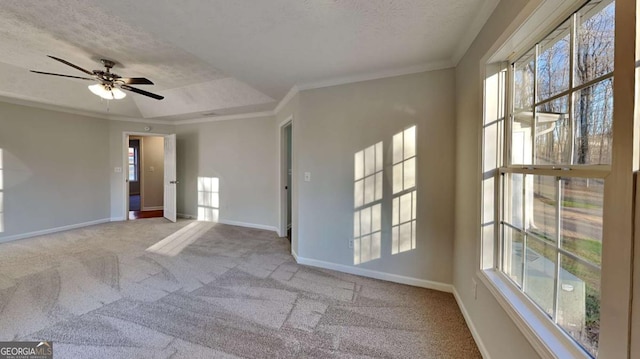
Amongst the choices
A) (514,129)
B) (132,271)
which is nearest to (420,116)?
(514,129)

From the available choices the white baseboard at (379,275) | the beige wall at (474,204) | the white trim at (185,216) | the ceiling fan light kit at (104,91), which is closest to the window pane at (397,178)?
the beige wall at (474,204)

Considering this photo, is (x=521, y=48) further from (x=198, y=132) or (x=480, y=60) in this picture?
(x=198, y=132)

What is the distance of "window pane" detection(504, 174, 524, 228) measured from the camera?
5.27 feet

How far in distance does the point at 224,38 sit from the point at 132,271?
2.87 meters

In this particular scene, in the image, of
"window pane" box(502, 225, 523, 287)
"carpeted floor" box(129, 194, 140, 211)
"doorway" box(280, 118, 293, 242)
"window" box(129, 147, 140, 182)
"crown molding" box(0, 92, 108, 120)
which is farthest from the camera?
"window" box(129, 147, 140, 182)

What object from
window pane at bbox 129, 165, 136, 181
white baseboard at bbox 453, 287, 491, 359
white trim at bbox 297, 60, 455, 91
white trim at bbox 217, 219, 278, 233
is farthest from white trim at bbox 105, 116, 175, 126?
white baseboard at bbox 453, 287, 491, 359

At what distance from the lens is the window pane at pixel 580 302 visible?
0.98 metres

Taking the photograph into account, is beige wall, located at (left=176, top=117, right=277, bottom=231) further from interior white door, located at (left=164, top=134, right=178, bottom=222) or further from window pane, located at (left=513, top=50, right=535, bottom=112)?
window pane, located at (left=513, top=50, right=535, bottom=112)

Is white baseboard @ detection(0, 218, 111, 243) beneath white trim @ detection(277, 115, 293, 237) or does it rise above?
beneath

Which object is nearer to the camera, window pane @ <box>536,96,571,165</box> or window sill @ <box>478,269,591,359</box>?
window sill @ <box>478,269,591,359</box>

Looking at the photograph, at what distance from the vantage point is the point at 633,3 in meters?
0.77

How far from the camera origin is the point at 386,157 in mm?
2930

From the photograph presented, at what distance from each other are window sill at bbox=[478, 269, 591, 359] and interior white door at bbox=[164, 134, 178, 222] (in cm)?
605

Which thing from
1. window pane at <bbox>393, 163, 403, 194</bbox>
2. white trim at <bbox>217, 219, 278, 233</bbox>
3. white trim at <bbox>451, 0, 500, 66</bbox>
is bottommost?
white trim at <bbox>217, 219, 278, 233</bbox>
